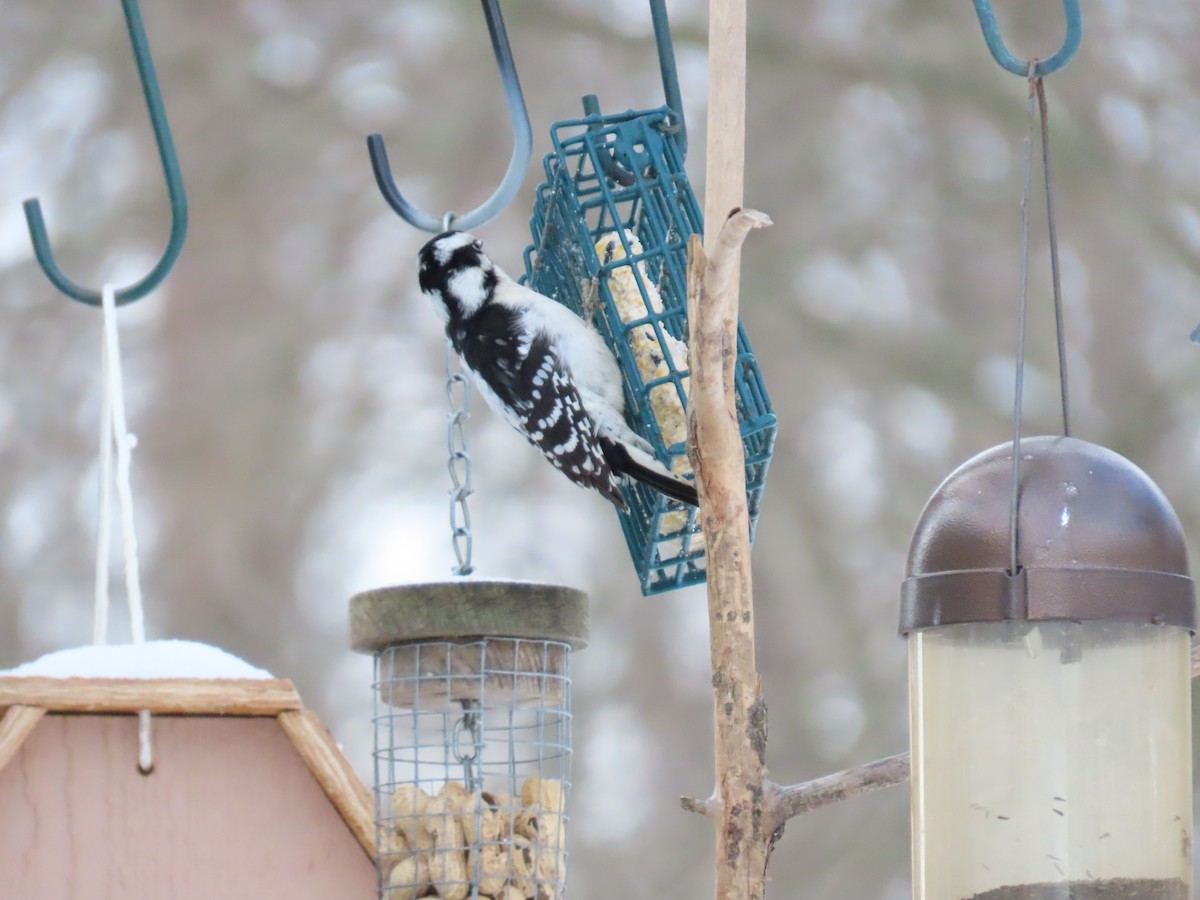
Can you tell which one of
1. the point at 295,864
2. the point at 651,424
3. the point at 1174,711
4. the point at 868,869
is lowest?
the point at 868,869

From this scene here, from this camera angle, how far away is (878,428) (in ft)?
20.3

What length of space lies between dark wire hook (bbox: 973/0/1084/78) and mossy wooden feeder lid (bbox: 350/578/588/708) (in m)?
0.81

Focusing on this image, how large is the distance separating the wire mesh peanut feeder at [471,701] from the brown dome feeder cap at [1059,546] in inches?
23.4

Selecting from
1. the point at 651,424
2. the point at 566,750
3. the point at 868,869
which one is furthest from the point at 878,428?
the point at 566,750

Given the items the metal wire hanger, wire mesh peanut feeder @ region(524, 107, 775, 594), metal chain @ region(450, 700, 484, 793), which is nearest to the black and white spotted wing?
wire mesh peanut feeder @ region(524, 107, 775, 594)

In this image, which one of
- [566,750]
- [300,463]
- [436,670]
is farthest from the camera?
[300,463]

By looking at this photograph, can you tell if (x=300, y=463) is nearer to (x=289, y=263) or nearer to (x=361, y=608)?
(x=289, y=263)

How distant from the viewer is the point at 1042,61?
6.24ft

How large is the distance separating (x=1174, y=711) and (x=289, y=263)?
16.3 feet

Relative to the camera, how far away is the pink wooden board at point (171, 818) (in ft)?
6.27

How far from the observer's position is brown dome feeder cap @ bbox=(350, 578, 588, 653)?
212cm

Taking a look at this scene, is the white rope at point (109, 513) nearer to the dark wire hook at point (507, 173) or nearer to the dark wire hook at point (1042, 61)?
the dark wire hook at point (507, 173)

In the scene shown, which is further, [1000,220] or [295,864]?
[1000,220]

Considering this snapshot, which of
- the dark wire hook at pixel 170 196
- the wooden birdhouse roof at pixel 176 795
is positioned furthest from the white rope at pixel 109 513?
the dark wire hook at pixel 170 196
